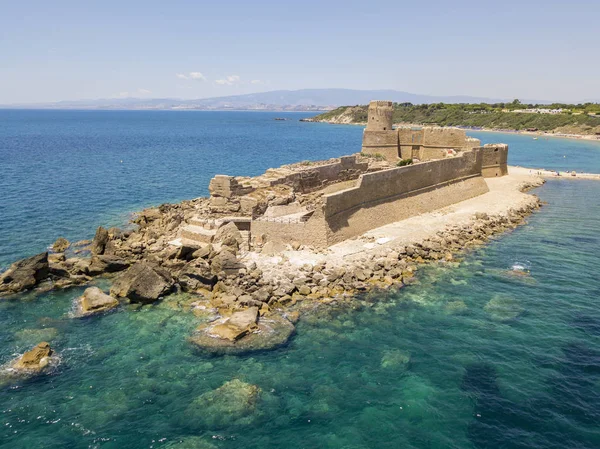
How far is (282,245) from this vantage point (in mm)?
25750

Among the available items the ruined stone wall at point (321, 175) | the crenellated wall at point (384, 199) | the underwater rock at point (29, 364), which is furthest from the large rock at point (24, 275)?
the ruined stone wall at point (321, 175)

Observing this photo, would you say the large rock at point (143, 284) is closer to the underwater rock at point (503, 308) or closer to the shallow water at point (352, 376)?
the shallow water at point (352, 376)

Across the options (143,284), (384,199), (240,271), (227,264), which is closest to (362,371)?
(240,271)

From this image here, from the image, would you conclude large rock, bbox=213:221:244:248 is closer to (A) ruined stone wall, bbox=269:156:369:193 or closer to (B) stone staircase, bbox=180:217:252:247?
(B) stone staircase, bbox=180:217:252:247

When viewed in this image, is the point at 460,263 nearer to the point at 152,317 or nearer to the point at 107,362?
the point at 152,317

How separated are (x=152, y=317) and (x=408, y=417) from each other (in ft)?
38.1

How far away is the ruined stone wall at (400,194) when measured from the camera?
1063 inches

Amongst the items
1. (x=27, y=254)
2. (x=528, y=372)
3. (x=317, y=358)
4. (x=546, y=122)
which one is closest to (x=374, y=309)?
(x=317, y=358)

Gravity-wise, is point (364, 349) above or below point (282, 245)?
below

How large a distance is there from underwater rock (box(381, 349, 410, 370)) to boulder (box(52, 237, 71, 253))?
2156cm

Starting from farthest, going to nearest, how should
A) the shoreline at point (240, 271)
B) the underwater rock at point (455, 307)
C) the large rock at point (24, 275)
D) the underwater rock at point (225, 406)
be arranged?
the large rock at point (24, 275), the underwater rock at point (455, 307), the shoreline at point (240, 271), the underwater rock at point (225, 406)

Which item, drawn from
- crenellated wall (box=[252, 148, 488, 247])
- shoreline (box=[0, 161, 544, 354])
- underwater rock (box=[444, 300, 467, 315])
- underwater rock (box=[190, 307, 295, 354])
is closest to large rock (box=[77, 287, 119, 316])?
shoreline (box=[0, 161, 544, 354])

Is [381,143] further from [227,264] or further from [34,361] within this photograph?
[34,361]

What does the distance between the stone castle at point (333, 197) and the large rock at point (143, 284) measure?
4766mm
